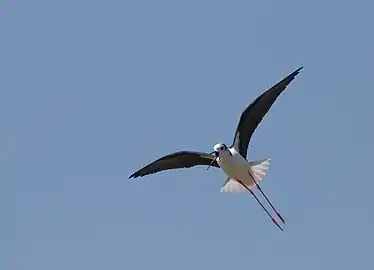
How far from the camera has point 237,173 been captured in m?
36.8

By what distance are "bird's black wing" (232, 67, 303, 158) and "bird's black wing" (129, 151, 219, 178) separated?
1.98ft

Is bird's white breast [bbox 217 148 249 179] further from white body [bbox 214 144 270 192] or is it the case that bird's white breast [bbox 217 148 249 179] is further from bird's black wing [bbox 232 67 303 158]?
bird's black wing [bbox 232 67 303 158]

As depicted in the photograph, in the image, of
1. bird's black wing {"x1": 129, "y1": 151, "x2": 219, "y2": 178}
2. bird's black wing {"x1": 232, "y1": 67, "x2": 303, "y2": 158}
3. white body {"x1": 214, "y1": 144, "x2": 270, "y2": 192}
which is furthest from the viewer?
bird's black wing {"x1": 129, "y1": 151, "x2": 219, "y2": 178}

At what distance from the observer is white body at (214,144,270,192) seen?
3678cm

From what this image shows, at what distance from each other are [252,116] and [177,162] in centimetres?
164

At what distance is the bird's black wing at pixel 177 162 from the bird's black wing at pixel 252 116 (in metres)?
0.60

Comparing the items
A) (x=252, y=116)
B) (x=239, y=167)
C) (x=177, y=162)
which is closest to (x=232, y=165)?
(x=239, y=167)

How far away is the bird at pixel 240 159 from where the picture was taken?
36844 millimetres

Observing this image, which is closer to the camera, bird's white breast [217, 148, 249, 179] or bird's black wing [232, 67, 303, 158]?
bird's white breast [217, 148, 249, 179]

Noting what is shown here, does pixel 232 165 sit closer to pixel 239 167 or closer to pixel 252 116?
pixel 239 167

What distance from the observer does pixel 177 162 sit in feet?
125

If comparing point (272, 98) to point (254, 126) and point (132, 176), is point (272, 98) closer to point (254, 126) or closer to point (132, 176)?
point (254, 126)

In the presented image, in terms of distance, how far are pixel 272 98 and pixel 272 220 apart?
217cm

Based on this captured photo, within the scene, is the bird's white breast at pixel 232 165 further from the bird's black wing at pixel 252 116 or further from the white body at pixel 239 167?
the bird's black wing at pixel 252 116
